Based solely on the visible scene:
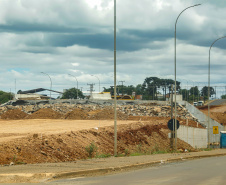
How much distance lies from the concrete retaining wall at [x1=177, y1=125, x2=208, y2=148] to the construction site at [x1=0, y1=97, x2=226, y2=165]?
41 cm

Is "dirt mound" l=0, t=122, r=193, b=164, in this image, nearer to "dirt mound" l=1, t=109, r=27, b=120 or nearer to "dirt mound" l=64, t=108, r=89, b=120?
"dirt mound" l=64, t=108, r=89, b=120

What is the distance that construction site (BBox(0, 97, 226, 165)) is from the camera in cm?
2342

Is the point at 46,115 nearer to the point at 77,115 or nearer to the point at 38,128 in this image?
the point at 77,115

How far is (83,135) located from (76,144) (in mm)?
3406

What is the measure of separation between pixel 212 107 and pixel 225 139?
160ft

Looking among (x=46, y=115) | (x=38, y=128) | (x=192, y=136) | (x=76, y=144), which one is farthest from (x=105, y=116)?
(x=76, y=144)

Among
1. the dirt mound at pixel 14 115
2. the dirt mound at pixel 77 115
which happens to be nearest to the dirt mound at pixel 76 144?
the dirt mound at pixel 77 115

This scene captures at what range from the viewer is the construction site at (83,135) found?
23.4m

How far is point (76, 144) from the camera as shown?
28.5m

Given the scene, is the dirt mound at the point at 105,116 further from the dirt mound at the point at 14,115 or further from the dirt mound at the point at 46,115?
the dirt mound at the point at 14,115

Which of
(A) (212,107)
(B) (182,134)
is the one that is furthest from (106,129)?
(A) (212,107)

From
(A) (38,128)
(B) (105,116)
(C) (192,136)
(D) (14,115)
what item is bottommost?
(C) (192,136)

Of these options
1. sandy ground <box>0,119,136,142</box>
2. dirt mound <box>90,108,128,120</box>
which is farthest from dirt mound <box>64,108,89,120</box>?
sandy ground <box>0,119,136,142</box>

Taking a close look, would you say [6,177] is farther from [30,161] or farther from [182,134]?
[182,134]
